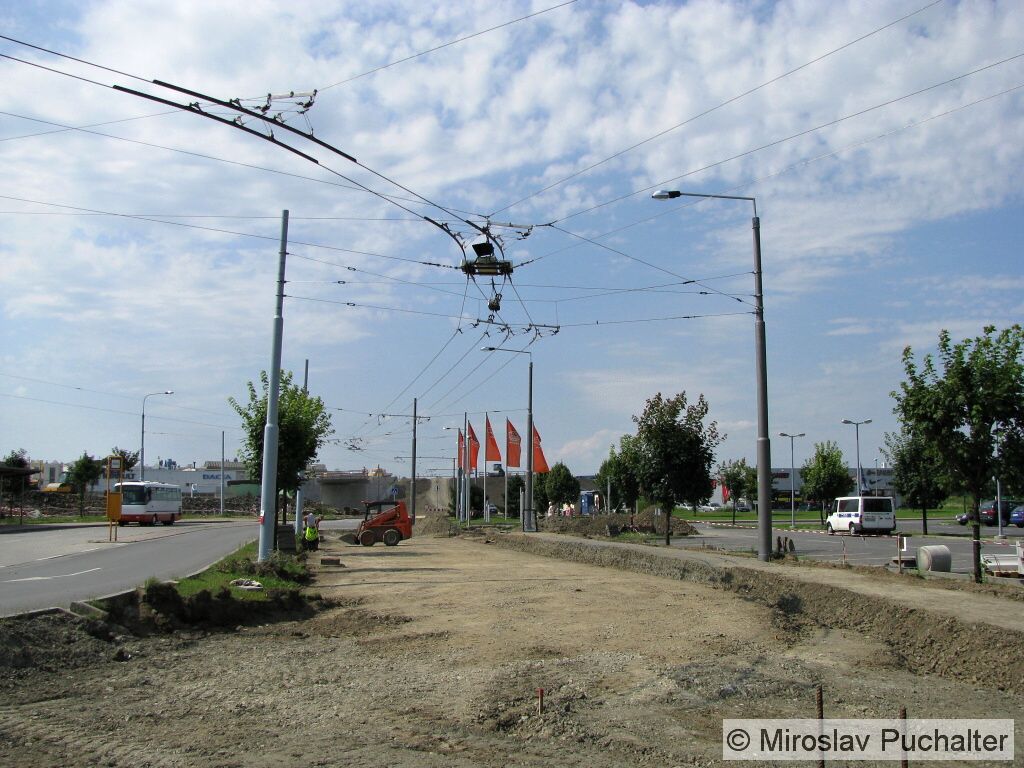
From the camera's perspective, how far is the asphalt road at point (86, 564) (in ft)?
51.7

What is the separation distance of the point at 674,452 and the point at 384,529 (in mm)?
13924

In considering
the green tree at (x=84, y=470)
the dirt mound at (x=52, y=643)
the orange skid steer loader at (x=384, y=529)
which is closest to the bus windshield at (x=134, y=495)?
the green tree at (x=84, y=470)

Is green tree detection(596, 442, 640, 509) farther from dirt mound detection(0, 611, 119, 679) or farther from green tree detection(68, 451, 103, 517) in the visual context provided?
dirt mound detection(0, 611, 119, 679)

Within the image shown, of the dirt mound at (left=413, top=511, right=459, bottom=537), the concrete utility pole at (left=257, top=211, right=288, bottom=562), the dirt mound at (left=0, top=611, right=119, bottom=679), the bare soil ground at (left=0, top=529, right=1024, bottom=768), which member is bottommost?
the dirt mound at (left=413, top=511, right=459, bottom=537)

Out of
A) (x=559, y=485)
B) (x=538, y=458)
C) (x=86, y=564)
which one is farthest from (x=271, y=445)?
(x=559, y=485)

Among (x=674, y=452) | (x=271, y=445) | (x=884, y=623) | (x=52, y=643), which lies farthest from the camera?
(x=674, y=452)

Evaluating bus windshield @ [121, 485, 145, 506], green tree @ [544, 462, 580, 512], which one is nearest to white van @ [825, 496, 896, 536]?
green tree @ [544, 462, 580, 512]

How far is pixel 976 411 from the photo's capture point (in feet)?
56.6

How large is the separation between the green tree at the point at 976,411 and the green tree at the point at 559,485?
70072mm

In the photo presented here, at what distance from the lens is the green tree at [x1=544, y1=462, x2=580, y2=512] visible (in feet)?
289

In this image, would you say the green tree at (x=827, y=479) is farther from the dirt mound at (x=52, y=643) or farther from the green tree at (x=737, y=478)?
the dirt mound at (x=52, y=643)

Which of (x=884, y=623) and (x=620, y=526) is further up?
(x=884, y=623)

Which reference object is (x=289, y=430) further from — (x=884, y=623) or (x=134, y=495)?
(x=134, y=495)

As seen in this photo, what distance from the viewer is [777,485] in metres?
124
